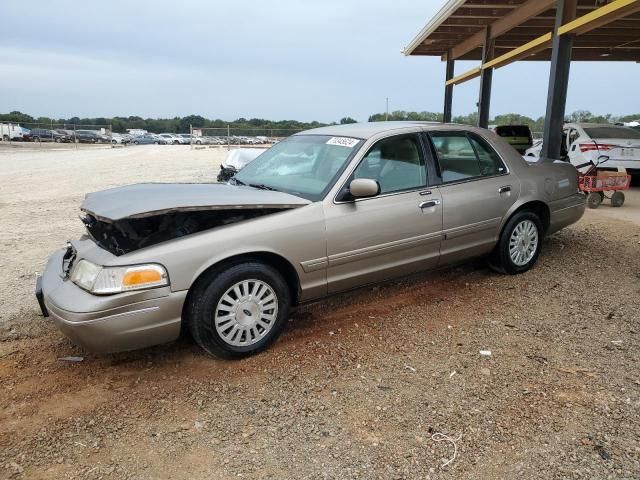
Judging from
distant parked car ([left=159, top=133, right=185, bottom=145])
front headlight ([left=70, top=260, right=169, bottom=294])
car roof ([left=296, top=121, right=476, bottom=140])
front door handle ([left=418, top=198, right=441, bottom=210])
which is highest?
car roof ([left=296, top=121, right=476, bottom=140])

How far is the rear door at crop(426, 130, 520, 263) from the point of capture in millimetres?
4457

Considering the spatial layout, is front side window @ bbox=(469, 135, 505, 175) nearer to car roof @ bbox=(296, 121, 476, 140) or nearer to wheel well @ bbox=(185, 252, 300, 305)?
car roof @ bbox=(296, 121, 476, 140)

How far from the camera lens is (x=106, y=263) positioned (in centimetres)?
304

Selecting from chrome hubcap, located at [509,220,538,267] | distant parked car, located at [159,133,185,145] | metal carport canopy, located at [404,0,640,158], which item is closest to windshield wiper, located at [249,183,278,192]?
chrome hubcap, located at [509,220,538,267]

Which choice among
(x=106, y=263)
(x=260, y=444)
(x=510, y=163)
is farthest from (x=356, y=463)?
(x=510, y=163)

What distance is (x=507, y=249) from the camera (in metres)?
4.98

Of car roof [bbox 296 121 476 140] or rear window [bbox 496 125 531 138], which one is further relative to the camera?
rear window [bbox 496 125 531 138]

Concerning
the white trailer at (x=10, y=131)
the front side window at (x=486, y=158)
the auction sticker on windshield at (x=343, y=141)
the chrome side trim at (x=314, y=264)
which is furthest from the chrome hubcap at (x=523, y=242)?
the white trailer at (x=10, y=131)

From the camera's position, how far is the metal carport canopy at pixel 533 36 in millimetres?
8719

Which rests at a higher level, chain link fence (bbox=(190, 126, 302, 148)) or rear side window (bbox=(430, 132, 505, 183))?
rear side window (bbox=(430, 132, 505, 183))

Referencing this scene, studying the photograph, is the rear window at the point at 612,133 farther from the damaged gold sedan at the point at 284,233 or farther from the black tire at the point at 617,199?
the damaged gold sedan at the point at 284,233

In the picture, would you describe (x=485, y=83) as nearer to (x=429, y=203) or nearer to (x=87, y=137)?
(x=429, y=203)

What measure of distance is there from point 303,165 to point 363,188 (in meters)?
0.88

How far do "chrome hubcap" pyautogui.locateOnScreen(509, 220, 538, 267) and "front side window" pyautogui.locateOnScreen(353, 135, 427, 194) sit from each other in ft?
4.44
